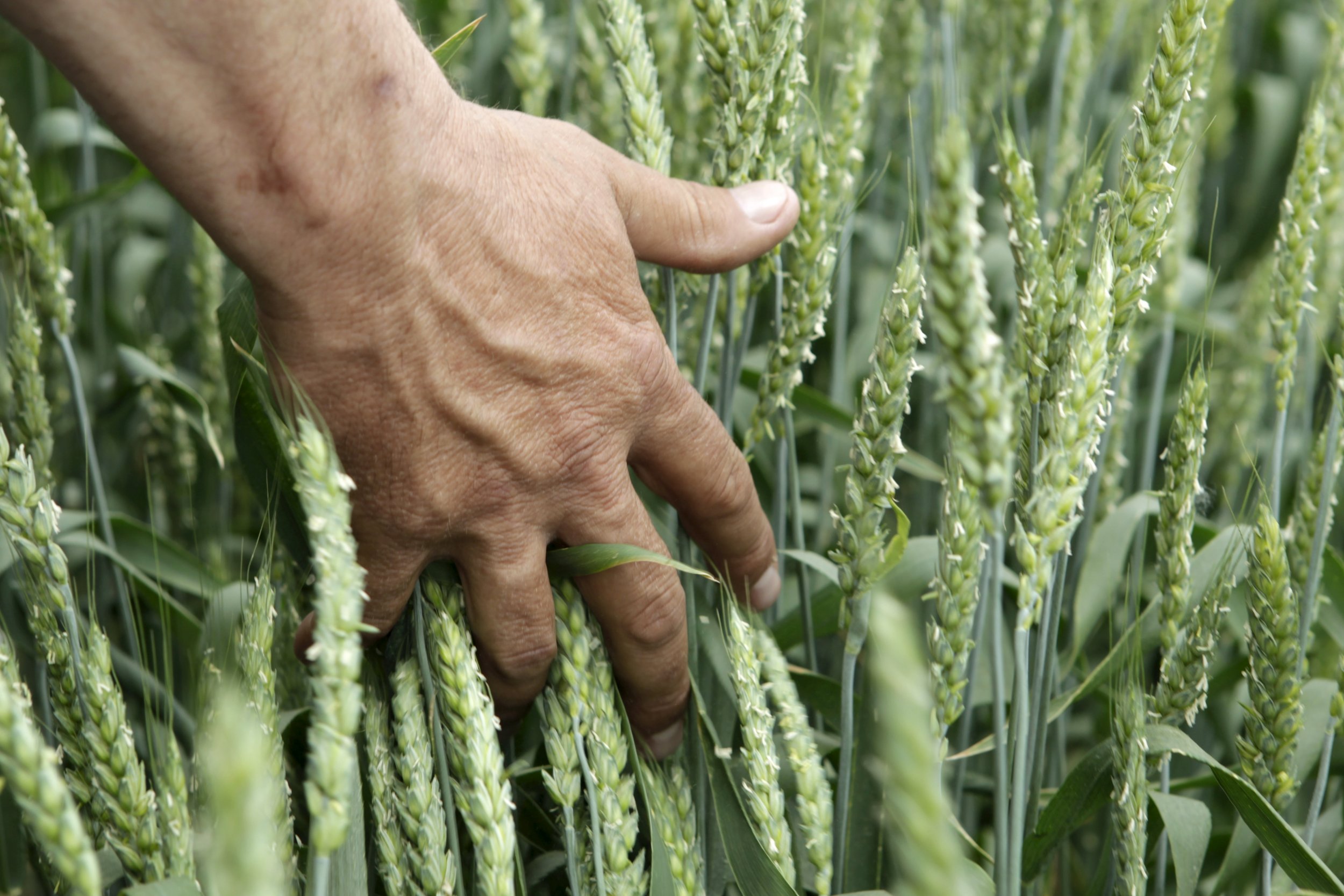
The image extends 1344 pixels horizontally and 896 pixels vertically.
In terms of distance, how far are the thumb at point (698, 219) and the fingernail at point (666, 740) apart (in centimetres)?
34

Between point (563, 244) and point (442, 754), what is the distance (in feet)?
1.08

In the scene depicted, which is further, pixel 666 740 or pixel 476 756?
pixel 666 740

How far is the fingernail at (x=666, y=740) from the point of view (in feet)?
2.58

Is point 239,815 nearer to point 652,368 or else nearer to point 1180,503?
point 652,368

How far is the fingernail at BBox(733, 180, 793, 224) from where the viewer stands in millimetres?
734

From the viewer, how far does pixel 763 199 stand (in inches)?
29.2

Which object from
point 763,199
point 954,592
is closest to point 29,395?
point 763,199

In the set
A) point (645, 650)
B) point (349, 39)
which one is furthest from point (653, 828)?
point (349, 39)

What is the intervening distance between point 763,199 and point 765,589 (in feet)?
1.01

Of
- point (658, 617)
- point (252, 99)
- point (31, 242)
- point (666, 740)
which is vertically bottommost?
point (666, 740)

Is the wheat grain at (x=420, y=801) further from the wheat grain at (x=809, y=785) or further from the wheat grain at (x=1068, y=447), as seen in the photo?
the wheat grain at (x=1068, y=447)

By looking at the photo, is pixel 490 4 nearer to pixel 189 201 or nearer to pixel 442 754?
pixel 189 201

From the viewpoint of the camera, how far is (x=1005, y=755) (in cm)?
56

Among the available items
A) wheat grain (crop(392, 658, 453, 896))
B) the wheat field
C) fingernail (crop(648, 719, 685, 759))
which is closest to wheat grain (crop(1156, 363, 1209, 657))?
the wheat field
